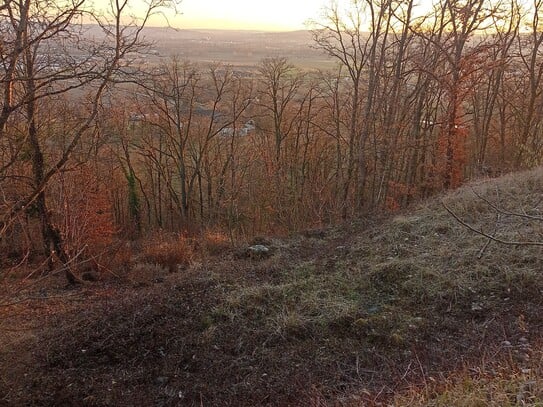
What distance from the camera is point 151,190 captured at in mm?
29812

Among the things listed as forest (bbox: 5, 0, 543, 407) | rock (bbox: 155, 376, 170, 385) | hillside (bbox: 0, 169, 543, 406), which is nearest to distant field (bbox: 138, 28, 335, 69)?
forest (bbox: 5, 0, 543, 407)

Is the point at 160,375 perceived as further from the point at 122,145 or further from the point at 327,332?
the point at 122,145

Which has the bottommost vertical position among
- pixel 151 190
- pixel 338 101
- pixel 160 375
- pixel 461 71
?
pixel 151 190

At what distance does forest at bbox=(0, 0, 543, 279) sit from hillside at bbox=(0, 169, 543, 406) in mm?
1991

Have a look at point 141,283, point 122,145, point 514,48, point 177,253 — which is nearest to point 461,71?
point 514,48

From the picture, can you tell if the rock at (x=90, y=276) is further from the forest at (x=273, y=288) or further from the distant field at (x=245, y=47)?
the distant field at (x=245, y=47)

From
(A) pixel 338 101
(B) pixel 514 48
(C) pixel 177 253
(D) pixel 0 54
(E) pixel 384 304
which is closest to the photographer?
(D) pixel 0 54

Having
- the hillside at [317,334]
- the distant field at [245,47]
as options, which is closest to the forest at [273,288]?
the hillside at [317,334]

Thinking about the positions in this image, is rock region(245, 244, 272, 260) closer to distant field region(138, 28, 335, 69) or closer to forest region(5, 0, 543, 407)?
forest region(5, 0, 543, 407)

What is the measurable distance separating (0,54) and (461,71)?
51.9 ft

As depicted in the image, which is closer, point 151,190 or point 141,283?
point 141,283

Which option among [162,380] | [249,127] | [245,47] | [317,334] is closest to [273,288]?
[317,334]

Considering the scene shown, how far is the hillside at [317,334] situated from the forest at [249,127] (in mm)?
1991

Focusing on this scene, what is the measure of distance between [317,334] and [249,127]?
25.2m
